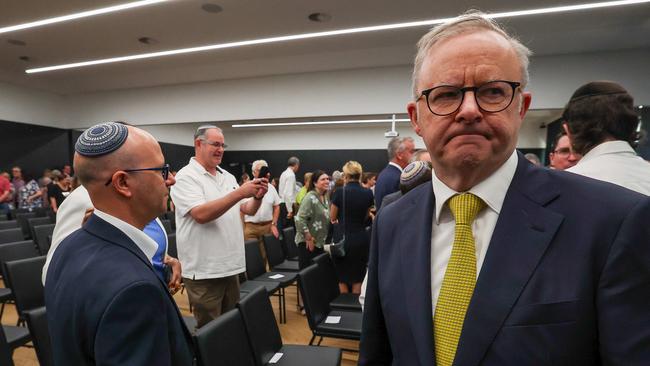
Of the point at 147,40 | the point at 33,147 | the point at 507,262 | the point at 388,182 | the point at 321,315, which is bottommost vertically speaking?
the point at 321,315

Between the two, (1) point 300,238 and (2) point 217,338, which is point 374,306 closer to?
(2) point 217,338

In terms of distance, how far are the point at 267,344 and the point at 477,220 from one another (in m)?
1.77

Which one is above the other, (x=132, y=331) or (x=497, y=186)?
(x=497, y=186)

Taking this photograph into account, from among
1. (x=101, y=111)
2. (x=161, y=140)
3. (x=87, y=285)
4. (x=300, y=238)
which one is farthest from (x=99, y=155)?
(x=161, y=140)

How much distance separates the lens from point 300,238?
402 centimetres

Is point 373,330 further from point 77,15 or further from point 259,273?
point 77,15

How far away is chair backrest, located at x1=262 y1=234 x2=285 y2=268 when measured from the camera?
4016mm

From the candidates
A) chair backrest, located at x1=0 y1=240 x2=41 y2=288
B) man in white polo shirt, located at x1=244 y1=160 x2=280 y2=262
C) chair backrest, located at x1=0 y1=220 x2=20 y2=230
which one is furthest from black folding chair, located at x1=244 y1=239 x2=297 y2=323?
chair backrest, located at x1=0 y1=220 x2=20 y2=230

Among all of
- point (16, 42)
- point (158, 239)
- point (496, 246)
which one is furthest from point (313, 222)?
point (16, 42)

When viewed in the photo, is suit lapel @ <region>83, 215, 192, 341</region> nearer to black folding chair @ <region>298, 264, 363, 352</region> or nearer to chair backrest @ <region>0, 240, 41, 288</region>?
black folding chair @ <region>298, 264, 363, 352</region>

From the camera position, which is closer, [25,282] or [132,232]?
[132,232]

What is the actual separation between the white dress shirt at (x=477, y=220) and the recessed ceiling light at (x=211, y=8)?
432cm

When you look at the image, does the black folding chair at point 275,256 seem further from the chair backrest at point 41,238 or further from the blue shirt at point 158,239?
the chair backrest at point 41,238

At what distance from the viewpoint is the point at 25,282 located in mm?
2592
